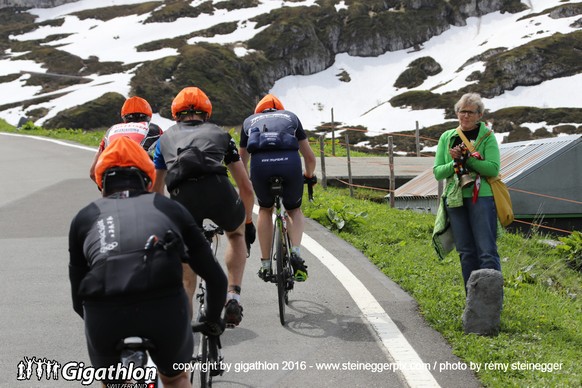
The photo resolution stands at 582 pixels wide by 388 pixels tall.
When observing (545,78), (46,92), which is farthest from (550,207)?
(545,78)

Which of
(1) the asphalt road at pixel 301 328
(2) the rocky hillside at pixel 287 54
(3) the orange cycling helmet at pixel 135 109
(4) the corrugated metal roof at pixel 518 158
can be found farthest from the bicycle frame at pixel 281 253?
(2) the rocky hillside at pixel 287 54

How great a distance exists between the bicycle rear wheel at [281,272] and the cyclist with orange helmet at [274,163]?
18 centimetres

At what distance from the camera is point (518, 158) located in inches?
657

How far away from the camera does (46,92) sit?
9344 cm

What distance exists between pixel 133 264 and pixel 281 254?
125 inches

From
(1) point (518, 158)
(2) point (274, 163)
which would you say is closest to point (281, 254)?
(2) point (274, 163)

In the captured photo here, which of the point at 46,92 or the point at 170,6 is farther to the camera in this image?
the point at 170,6

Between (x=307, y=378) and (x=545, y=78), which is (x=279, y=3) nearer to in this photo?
(x=545, y=78)

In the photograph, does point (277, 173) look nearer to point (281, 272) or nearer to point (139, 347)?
point (281, 272)

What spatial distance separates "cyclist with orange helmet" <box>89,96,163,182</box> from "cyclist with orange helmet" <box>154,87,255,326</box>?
60.7 inches

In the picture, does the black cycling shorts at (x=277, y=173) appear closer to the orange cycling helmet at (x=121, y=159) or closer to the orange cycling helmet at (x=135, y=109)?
the orange cycling helmet at (x=135, y=109)

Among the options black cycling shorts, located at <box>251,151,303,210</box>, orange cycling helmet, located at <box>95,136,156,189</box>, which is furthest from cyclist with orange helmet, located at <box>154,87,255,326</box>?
orange cycling helmet, located at <box>95,136,156,189</box>

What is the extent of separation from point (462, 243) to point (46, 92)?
311 ft

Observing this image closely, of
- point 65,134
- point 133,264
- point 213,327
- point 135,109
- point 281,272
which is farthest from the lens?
point 65,134
